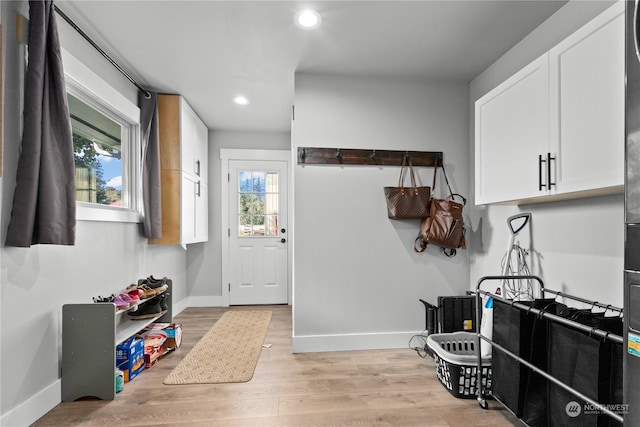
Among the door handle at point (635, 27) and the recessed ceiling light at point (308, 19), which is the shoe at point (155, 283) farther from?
the door handle at point (635, 27)

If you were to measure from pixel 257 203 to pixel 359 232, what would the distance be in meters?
2.07

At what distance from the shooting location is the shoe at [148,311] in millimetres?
2521

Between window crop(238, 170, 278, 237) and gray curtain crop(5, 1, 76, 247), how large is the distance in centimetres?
257

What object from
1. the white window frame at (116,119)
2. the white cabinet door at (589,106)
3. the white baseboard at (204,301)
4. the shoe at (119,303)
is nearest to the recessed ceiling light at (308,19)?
the white cabinet door at (589,106)

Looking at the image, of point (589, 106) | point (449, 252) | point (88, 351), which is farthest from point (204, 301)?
point (589, 106)

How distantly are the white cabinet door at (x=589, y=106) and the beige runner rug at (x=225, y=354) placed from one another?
7.49 ft

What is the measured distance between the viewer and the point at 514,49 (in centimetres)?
229

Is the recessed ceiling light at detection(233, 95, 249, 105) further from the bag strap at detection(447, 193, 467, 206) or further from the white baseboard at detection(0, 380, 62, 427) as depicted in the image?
the white baseboard at detection(0, 380, 62, 427)

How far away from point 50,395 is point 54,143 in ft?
4.80

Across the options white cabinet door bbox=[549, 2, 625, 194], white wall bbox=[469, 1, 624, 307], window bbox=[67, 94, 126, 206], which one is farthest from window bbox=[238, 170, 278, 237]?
white cabinet door bbox=[549, 2, 625, 194]

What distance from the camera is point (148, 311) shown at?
259cm

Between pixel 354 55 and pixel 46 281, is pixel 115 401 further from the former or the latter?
pixel 354 55

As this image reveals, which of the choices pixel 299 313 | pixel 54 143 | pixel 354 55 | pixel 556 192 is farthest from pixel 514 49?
pixel 54 143

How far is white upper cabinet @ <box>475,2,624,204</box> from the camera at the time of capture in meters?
1.25
